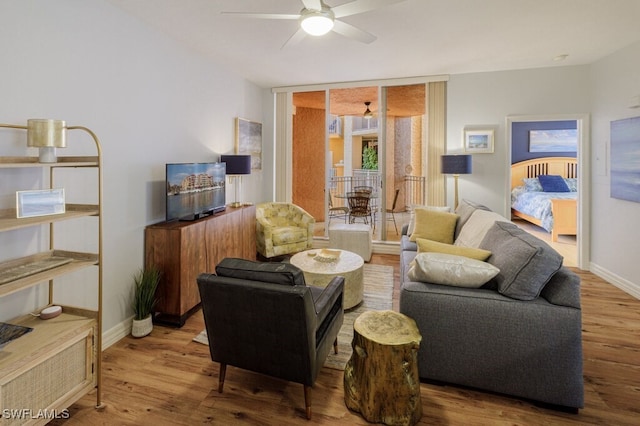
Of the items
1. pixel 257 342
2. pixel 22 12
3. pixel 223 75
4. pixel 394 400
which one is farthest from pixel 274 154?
pixel 394 400

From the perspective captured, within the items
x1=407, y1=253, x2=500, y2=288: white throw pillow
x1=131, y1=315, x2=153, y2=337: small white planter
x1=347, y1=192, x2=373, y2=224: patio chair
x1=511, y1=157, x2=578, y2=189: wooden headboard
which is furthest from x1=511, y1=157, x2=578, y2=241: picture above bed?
x1=131, y1=315, x2=153, y2=337: small white planter

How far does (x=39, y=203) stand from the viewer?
1789mm

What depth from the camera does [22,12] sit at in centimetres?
201

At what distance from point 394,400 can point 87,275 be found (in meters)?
2.38

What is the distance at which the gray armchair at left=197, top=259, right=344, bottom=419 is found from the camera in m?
1.72

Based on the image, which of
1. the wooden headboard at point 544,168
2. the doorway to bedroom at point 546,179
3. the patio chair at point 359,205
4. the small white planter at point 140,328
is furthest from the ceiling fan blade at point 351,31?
the wooden headboard at point 544,168

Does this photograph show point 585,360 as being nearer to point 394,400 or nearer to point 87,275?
point 394,400

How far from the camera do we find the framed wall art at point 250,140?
4867mm

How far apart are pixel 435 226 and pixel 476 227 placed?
2.18ft

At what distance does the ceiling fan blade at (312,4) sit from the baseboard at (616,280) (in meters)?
4.42

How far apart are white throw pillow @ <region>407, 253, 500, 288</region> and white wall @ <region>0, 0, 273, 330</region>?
2.48m

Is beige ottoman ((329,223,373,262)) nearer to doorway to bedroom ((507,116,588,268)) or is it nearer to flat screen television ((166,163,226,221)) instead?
flat screen television ((166,163,226,221))

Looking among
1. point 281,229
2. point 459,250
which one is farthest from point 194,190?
point 459,250

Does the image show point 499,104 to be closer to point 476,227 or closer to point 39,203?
point 476,227
